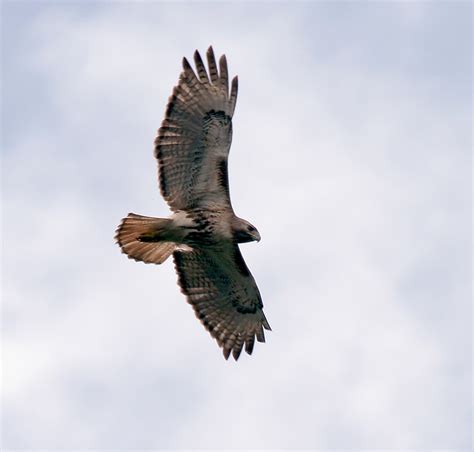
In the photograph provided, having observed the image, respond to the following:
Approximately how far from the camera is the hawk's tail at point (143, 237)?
18.7 metres

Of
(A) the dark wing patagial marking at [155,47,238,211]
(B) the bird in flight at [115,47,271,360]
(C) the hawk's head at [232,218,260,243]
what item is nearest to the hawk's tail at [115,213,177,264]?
(B) the bird in flight at [115,47,271,360]

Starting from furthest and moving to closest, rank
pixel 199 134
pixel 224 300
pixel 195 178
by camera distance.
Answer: pixel 224 300 → pixel 195 178 → pixel 199 134

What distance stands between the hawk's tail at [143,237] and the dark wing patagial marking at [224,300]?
1.82 feet

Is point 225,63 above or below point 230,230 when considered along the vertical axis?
above

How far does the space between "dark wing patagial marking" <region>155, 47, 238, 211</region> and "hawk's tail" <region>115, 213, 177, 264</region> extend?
1.68 feet

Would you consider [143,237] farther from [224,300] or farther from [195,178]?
[224,300]

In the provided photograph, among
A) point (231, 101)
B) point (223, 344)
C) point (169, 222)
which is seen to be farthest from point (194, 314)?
point (231, 101)

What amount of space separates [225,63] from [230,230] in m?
2.44

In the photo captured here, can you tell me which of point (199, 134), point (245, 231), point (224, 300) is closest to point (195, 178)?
point (199, 134)

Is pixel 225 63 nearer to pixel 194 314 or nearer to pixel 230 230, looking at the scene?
pixel 230 230

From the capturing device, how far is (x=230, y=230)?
1875cm

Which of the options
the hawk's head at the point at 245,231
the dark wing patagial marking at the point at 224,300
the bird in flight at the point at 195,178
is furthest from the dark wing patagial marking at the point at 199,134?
the dark wing patagial marking at the point at 224,300

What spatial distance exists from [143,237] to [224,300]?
190cm

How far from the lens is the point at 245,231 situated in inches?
736
